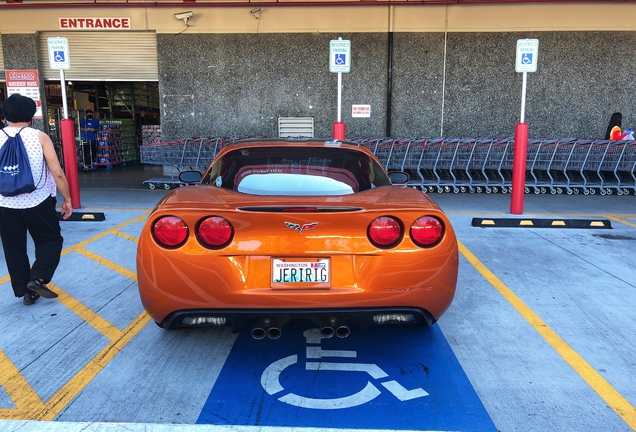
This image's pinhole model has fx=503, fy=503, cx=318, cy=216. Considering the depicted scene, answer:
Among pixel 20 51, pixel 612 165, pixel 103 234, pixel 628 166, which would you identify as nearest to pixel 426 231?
pixel 103 234

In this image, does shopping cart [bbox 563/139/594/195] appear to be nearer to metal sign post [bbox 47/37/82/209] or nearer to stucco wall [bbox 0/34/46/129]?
metal sign post [bbox 47/37/82/209]

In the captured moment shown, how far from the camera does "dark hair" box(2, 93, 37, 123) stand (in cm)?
405

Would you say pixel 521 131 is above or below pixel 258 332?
above

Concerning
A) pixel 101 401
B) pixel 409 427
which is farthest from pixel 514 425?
pixel 101 401

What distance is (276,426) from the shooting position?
2.58 m

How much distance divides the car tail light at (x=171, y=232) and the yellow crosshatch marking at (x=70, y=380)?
99 centimetres

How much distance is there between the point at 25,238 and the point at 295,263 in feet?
9.06

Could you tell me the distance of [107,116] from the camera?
20.6 m

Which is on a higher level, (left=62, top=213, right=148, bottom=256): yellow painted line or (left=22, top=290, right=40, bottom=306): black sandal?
(left=22, top=290, right=40, bottom=306): black sandal

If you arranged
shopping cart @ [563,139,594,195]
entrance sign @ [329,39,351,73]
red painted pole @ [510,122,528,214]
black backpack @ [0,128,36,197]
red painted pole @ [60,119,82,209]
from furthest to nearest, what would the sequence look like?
shopping cart @ [563,139,594,195], entrance sign @ [329,39,351,73], red painted pole @ [60,119,82,209], red painted pole @ [510,122,528,214], black backpack @ [0,128,36,197]

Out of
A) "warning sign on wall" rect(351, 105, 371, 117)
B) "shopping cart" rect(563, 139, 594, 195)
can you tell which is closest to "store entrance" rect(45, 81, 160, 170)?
"warning sign on wall" rect(351, 105, 371, 117)

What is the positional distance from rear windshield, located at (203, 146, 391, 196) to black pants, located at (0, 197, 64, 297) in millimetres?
1464

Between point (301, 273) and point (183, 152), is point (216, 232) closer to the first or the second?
point (301, 273)

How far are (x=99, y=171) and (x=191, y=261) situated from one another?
606 inches
